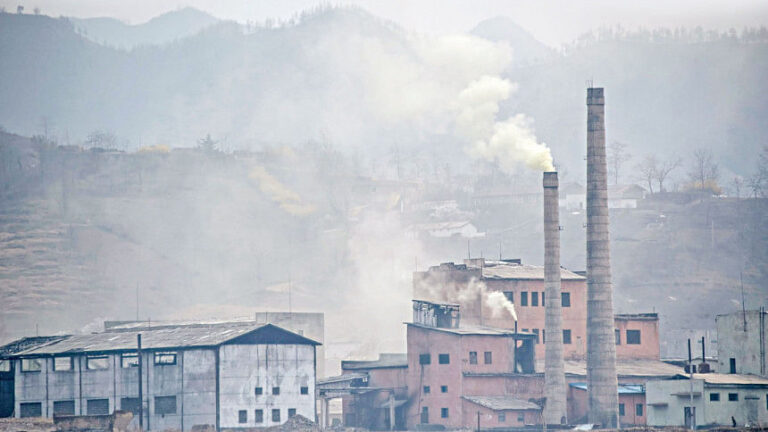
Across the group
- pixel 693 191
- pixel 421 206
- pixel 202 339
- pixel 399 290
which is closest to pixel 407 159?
pixel 421 206

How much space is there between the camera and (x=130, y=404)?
5497 centimetres

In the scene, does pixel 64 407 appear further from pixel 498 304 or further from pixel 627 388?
pixel 627 388

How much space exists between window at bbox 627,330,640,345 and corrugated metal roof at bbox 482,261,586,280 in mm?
4033

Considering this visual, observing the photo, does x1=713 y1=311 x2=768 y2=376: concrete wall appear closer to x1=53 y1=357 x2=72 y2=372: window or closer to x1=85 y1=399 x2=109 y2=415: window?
x1=85 y1=399 x2=109 y2=415: window

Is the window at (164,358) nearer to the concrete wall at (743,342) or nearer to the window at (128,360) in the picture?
the window at (128,360)

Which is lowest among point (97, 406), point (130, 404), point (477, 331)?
point (97, 406)

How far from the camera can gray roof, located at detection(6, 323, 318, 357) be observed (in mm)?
56031

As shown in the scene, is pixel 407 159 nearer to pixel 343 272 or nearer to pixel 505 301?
pixel 343 272

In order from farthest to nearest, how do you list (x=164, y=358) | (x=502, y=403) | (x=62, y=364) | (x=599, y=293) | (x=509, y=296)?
(x=509, y=296) < (x=599, y=293) < (x=502, y=403) < (x=62, y=364) < (x=164, y=358)

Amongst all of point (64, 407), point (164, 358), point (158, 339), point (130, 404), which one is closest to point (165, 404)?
point (130, 404)

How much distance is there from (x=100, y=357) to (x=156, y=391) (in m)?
3.18

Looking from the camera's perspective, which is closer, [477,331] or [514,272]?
[477,331]

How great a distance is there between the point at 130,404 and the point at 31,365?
17.1ft

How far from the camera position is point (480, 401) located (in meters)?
57.6
